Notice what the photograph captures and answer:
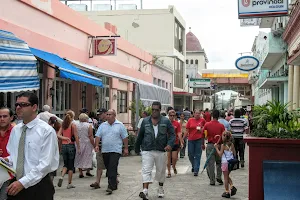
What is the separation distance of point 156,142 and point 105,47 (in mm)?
10035

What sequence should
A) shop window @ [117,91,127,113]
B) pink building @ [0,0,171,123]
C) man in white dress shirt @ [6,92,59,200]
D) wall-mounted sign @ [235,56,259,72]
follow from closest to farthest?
1. man in white dress shirt @ [6,92,59,200]
2. pink building @ [0,0,171,123]
3. wall-mounted sign @ [235,56,259,72]
4. shop window @ [117,91,127,113]

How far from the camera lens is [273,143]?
22.5 ft

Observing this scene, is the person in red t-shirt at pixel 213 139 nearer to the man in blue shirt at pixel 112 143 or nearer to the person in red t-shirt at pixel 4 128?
the man in blue shirt at pixel 112 143

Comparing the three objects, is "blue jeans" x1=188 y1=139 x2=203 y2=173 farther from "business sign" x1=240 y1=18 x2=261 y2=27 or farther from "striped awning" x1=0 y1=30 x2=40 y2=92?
"business sign" x1=240 y1=18 x2=261 y2=27

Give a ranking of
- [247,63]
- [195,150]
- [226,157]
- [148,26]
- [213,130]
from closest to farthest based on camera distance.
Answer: [226,157] → [213,130] → [195,150] → [247,63] → [148,26]

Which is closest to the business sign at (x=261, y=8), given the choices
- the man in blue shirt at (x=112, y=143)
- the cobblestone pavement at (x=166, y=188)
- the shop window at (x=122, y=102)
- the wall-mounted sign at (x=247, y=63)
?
the cobblestone pavement at (x=166, y=188)

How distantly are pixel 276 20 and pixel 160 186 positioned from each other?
18323 millimetres

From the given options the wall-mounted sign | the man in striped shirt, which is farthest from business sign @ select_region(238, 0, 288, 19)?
the wall-mounted sign

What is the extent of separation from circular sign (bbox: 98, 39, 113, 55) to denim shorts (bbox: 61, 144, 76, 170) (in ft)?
27.4

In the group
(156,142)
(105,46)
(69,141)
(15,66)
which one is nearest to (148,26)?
(105,46)

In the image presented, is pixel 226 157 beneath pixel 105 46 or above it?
beneath

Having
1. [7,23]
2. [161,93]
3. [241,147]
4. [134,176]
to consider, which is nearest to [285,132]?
[134,176]

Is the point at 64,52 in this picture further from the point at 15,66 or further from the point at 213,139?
the point at 213,139

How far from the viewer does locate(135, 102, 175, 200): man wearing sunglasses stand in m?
9.02
